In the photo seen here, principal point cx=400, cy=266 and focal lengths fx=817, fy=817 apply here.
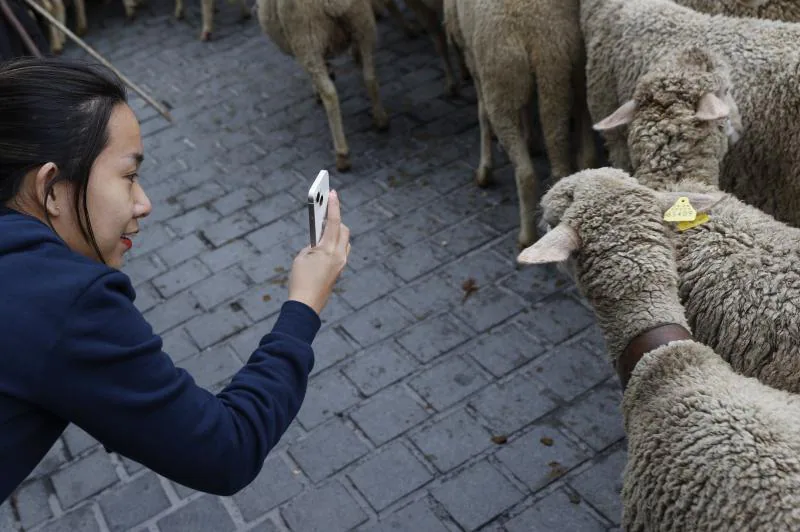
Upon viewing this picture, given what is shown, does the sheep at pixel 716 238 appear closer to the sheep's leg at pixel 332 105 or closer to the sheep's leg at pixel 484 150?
the sheep's leg at pixel 484 150

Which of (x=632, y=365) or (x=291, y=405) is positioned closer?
(x=291, y=405)

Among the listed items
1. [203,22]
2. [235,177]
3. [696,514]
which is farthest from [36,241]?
[203,22]

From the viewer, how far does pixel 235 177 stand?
20.4 ft

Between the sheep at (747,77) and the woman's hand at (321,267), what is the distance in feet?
7.35

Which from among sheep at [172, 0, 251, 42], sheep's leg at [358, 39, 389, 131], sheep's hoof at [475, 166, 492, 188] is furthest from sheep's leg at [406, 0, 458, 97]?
sheep at [172, 0, 251, 42]

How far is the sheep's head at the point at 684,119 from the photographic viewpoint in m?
3.19

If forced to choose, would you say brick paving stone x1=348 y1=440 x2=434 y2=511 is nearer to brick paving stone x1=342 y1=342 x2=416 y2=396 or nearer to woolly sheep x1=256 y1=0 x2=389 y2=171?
brick paving stone x1=342 y1=342 x2=416 y2=396

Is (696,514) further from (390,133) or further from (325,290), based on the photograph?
(390,133)

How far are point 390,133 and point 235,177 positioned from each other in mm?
1245

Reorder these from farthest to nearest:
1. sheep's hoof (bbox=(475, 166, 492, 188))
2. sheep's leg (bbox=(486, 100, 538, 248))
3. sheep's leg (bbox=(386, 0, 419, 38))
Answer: sheep's leg (bbox=(386, 0, 419, 38)) → sheep's hoof (bbox=(475, 166, 492, 188)) → sheep's leg (bbox=(486, 100, 538, 248))

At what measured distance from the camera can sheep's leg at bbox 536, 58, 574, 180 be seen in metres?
4.41

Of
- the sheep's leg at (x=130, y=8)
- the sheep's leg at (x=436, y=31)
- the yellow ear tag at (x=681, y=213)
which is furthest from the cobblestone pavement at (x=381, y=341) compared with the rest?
the sheep's leg at (x=130, y=8)

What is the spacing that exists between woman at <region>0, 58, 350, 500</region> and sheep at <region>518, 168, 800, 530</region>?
3.36 ft

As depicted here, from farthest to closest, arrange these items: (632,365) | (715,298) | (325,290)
Result: (715,298) → (632,365) → (325,290)
